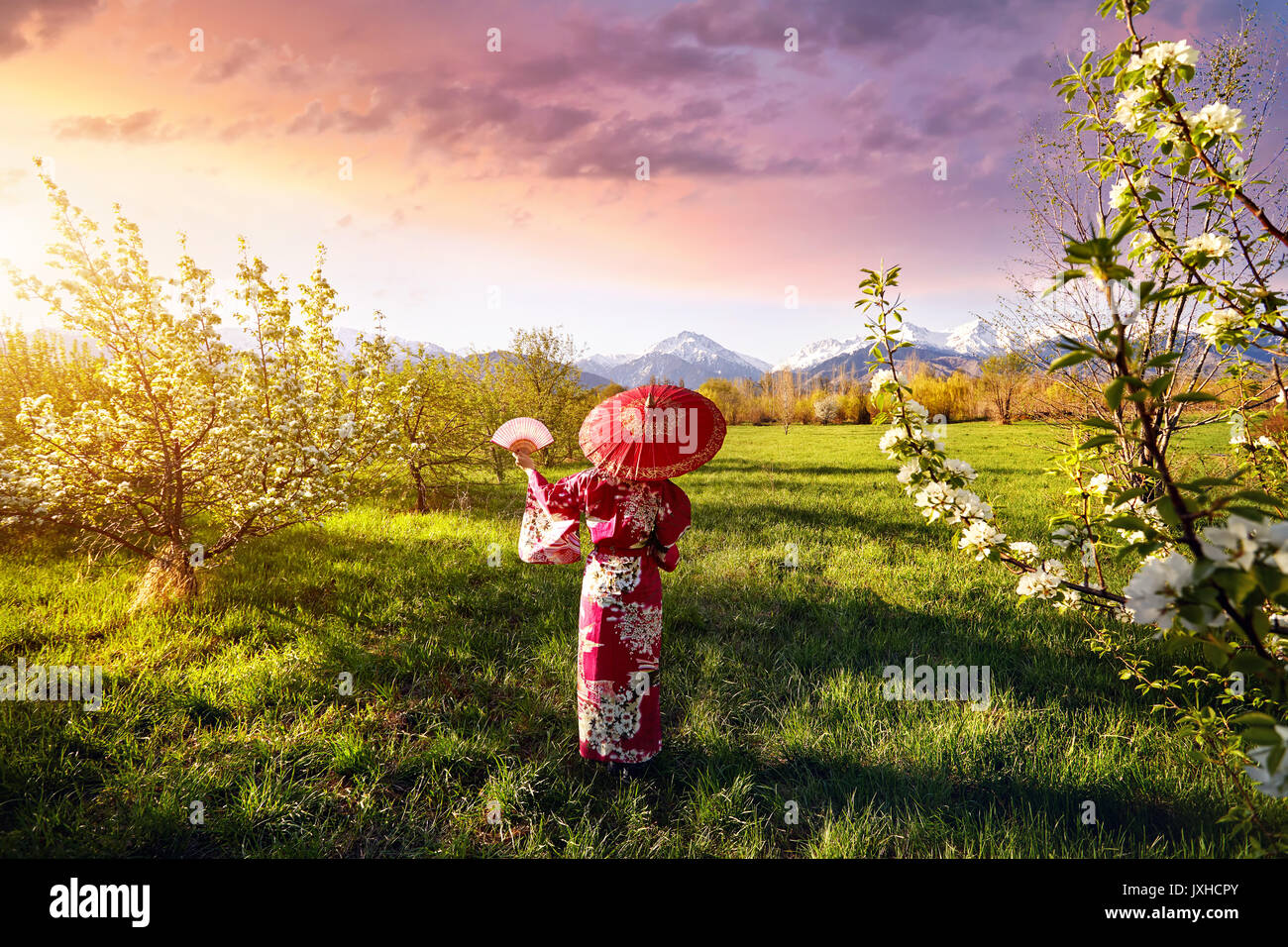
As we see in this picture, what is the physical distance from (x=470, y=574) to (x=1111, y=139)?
7.06 meters

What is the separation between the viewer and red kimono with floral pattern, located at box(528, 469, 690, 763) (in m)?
3.53

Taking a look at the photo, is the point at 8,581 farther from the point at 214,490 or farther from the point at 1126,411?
the point at 1126,411

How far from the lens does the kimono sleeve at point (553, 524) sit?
3.67 meters

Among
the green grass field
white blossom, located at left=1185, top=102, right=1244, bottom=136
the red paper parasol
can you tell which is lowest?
the green grass field

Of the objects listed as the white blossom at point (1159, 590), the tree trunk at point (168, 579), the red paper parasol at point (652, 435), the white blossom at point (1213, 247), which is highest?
the white blossom at point (1213, 247)

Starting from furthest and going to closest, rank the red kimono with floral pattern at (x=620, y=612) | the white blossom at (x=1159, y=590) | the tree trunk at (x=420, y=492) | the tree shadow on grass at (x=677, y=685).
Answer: the tree trunk at (x=420, y=492)
the red kimono with floral pattern at (x=620, y=612)
the tree shadow on grass at (x=677, y=685)
the white blossom at (x=1159, y=590)

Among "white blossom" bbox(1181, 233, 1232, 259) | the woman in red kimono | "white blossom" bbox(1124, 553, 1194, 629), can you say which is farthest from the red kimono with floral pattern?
"white blossom" bbox(1181, 233, 1232, 259)

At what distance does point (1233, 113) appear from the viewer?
226 cm

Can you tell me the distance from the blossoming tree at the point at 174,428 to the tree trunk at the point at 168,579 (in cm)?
1

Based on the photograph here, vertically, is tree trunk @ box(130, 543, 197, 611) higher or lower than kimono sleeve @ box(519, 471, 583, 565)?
lower

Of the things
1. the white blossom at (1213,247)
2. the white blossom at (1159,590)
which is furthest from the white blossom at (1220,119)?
the white blossom at (1159,590)

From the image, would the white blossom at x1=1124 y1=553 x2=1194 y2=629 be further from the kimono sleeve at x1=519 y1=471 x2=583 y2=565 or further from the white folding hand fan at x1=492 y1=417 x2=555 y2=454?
the white folding hand fan at x1=492 y1=417 x2=555 y2=454

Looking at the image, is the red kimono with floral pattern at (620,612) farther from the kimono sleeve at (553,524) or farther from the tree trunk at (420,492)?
the tree trunk at (420,492)

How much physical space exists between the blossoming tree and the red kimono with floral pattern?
376cm
